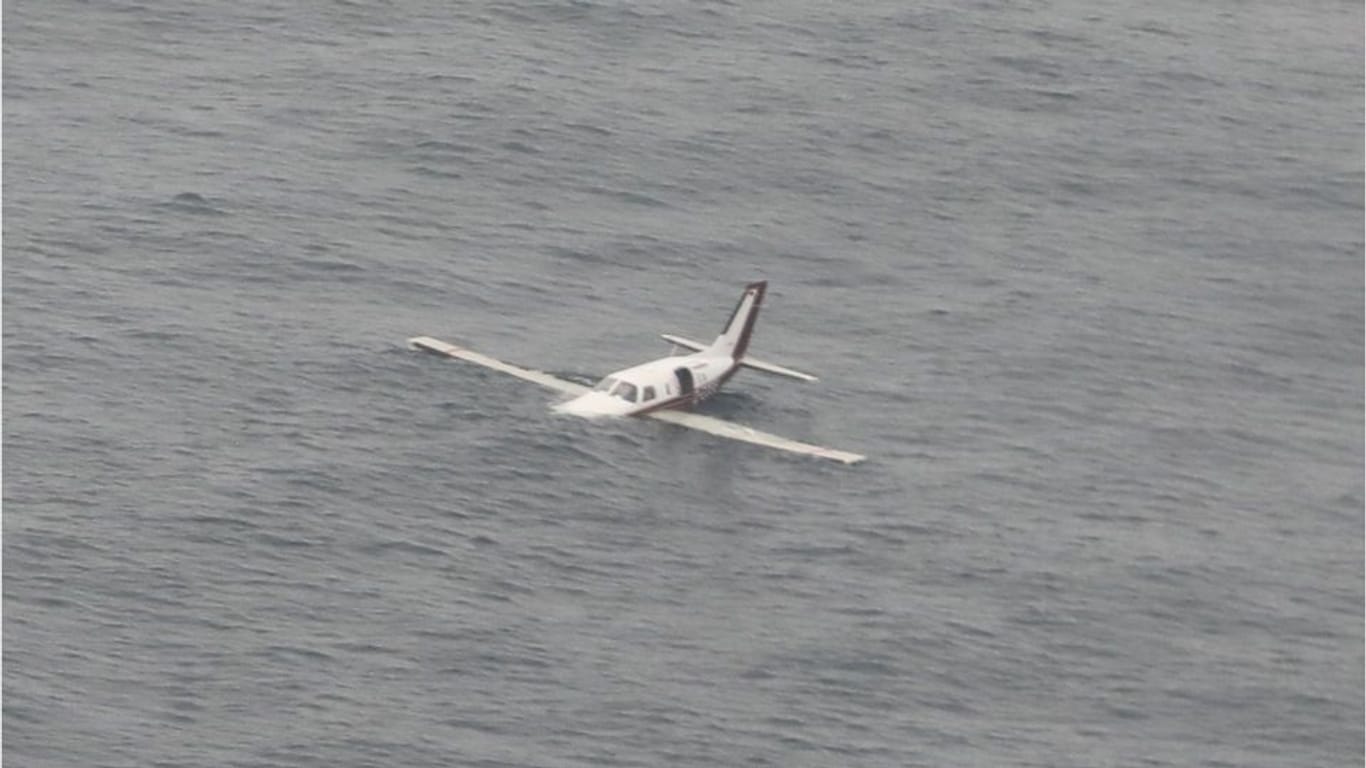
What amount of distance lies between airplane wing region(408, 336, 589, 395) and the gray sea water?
85 cm

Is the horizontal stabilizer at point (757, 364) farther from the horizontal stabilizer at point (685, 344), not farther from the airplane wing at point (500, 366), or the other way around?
the airplane wing at point (500, 366)

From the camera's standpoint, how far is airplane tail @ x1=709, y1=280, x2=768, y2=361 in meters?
150

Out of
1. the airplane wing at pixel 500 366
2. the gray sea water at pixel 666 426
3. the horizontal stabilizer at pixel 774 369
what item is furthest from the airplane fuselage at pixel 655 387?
the gray sea water at pixel 666 426

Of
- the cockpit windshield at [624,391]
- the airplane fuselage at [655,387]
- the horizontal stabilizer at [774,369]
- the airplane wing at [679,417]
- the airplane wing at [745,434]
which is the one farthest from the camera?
the horizontal stabilizer at [774,369]

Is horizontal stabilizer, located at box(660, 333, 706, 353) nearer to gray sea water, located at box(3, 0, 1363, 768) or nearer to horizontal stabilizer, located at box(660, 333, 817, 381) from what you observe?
horizontal stabilizer, located at box(660, 333, 817, 381)

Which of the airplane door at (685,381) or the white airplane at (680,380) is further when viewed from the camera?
the airplane door at (685,381)

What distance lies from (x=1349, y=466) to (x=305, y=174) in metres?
64.7

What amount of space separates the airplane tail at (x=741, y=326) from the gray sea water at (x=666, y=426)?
9.05ft

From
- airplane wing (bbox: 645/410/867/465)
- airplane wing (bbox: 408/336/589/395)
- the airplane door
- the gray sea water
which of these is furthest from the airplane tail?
airplane wing (bbox: 408/336/589/395)

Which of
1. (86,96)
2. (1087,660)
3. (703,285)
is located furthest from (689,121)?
(1087,660)

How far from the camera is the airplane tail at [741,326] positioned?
492 ft

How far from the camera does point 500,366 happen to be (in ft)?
484

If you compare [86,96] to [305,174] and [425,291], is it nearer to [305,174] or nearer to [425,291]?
[305,174]

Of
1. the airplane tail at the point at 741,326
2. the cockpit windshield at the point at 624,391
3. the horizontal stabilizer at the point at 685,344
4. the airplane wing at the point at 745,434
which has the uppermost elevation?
the airplane tail at the point at 741,326
